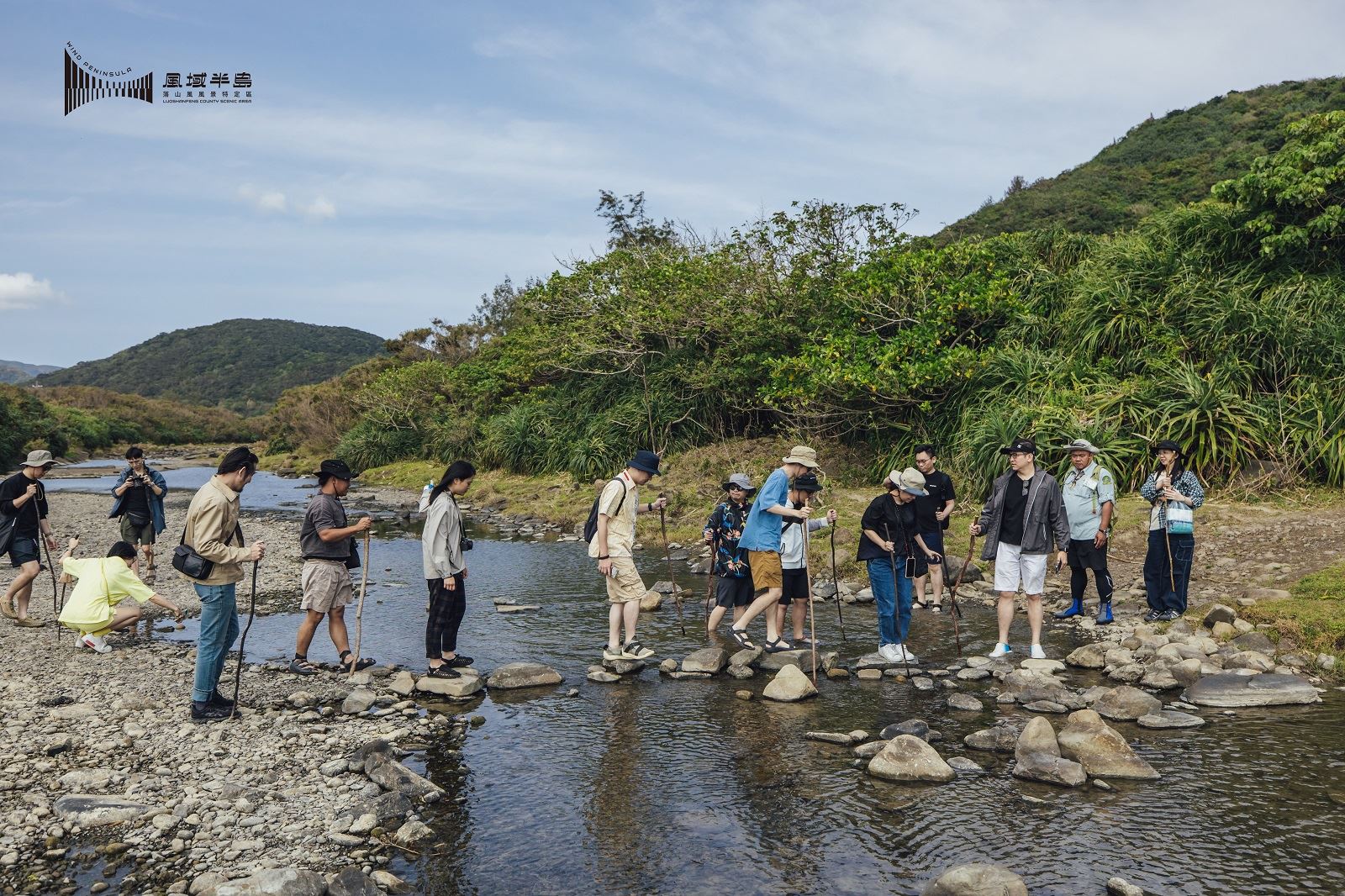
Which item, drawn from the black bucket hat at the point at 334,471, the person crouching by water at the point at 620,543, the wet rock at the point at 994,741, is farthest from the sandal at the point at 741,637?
the black bucket hat at the point at 334,471

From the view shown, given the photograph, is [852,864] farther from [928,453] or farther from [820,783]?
[928,453]

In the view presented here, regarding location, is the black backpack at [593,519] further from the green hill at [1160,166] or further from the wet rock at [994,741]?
the green hill at [1160,166]

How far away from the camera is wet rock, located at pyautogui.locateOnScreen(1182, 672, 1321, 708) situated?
26.3 ft

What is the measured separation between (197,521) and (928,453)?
8604 mm

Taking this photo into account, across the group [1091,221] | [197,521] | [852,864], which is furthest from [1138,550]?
[1091,221]

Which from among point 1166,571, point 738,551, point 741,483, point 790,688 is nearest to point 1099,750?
point 790,688

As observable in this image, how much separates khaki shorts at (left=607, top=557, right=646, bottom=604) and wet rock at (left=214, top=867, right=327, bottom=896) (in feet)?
16.3

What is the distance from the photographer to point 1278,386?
16.0 metres

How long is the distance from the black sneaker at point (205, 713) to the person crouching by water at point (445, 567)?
6.61ft

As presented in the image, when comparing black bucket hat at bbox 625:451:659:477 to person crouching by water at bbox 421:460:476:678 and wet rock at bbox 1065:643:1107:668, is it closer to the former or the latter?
person crouching by water at bbox 421:460:476:678

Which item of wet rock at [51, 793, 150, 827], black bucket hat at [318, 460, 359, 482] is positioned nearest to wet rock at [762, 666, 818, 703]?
black bucket hat at [318, 460, 359, 482]

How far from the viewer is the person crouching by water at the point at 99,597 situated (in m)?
9.88

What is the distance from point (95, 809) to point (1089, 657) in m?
9.04

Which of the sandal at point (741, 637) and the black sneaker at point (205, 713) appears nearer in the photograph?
the black sneaker at point (205, 713)
